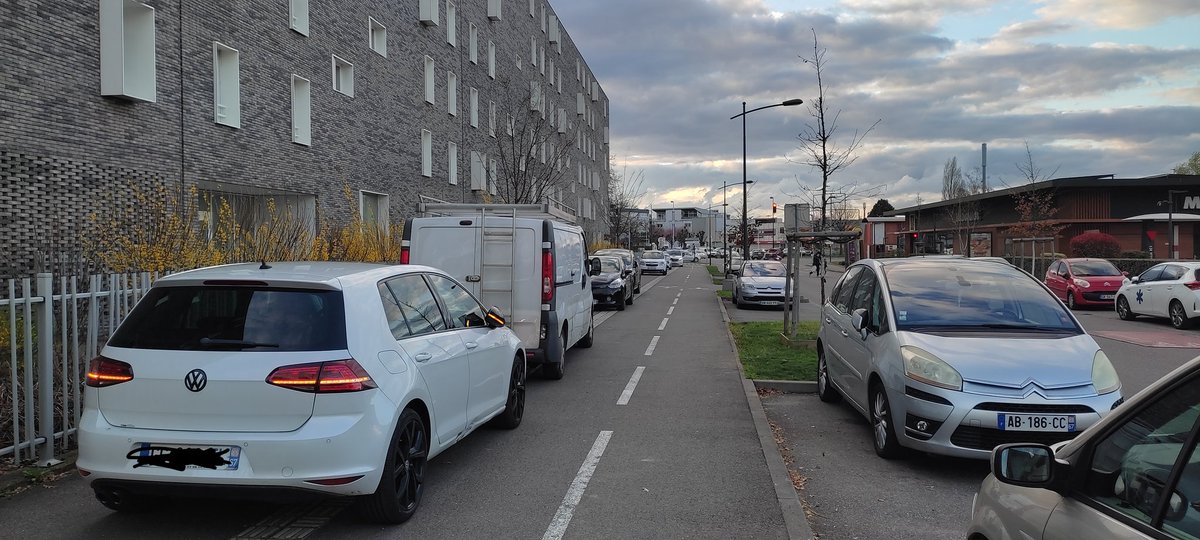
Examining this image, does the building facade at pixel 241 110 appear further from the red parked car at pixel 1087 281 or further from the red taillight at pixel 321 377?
the red parked car at pixel 1087 281

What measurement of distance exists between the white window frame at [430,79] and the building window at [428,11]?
50.7 inches

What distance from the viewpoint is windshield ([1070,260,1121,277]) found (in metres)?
23.6

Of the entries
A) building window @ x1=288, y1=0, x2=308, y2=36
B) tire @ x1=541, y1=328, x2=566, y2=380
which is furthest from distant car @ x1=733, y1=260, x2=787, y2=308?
building window @ x1=288, y1=0, x2=308, y2=36

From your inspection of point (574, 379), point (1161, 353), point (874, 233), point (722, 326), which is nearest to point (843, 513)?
point (574, 379)

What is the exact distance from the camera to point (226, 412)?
4391mm

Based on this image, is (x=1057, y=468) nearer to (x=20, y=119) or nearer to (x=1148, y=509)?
(x=1148, y=509)

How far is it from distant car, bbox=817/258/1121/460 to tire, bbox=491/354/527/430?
3.19m

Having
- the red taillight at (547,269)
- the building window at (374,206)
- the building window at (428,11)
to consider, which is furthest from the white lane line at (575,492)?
the building window at (428,11)

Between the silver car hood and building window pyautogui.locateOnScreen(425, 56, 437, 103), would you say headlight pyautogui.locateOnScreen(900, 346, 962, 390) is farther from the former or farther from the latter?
building window pyautogui.locateOnScreen(425, 56, 437, 103)

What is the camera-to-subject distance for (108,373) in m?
4.55

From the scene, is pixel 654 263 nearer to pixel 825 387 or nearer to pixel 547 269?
pixel 547 269

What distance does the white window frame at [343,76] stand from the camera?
23.6 metres

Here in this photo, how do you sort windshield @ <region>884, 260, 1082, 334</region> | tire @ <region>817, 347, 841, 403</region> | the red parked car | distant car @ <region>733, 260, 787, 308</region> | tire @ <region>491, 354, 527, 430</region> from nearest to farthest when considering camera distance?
windshield @ <region>884, 260, 1082, 334</region> → tire @ <region>491, 354, 527, 430</region> → tire @ <region>817, 347, 841, 403</region> → the red parked car → distant car @ <region>733, 260, 787, 308</region>

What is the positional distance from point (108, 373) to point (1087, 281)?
25060mm
